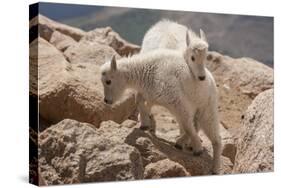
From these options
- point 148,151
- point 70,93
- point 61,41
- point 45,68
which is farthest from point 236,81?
point 45,68

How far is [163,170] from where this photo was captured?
10125 millimetres

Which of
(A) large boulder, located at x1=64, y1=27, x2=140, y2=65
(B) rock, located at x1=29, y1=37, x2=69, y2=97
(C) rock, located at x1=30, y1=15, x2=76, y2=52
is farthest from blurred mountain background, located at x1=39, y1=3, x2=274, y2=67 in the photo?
(C) rock, located at x1=30, y1=15, x2=76, y2=52

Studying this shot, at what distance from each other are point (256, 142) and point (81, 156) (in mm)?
2958

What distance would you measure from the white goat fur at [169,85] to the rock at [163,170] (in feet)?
2.26

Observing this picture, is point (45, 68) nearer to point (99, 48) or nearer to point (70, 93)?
point (70, 93)

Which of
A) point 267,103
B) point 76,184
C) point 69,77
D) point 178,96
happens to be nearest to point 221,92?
point 267,103

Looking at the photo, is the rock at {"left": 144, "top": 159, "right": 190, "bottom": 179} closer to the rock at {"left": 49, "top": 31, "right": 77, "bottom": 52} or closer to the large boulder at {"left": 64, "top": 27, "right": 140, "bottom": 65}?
the large boulder at {"left": 64, "top": 27, "right": 140, "bottom": 65}

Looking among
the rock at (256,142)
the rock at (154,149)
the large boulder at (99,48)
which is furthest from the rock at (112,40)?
the rock at (256,142)

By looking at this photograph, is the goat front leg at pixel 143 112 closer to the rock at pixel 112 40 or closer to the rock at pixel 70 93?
the rock at pixel 70 93

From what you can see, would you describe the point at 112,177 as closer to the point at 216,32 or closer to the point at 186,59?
the point at 186,59

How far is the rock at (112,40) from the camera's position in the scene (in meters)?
11.4

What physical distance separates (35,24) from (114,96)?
186cm

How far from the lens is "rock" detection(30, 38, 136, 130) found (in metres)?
10.2

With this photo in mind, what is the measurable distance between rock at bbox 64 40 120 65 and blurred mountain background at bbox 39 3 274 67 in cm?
50
